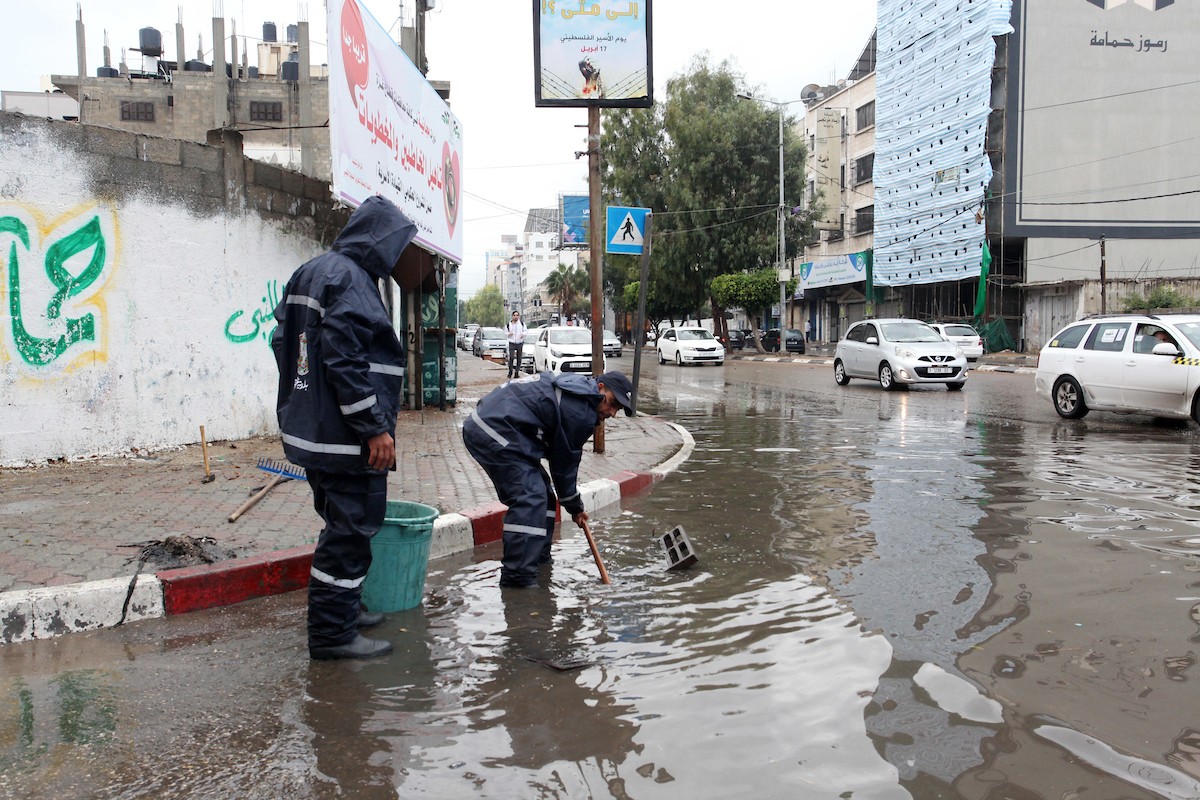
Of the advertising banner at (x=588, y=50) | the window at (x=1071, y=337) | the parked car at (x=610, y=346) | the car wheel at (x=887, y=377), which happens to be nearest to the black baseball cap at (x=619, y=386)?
the advertising banner at (x=588, y=50)

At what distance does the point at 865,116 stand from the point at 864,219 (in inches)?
198

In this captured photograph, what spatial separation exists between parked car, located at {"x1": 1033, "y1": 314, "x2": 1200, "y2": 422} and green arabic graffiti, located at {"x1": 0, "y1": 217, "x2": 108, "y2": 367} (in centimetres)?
1160

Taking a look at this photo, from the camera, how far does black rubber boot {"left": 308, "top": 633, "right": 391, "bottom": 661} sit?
3.67m

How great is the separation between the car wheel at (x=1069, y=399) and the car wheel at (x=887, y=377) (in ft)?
19.2

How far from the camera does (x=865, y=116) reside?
45.0m

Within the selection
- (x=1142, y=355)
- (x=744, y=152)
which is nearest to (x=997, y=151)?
(x=744, y=152)

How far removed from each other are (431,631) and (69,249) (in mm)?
5179

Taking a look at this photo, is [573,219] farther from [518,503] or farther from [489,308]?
[489,308]

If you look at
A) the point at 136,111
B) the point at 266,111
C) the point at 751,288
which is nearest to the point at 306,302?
the point at 751,288

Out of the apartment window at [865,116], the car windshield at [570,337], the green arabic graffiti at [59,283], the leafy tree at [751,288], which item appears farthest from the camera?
the apartment window at [865,116]

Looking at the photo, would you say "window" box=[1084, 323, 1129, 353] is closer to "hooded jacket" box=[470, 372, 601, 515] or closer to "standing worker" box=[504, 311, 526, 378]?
"hooded jacket" box=[470, 372, 601, 515]

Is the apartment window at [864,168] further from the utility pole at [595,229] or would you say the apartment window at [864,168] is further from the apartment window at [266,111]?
the utility pole at [595,229]

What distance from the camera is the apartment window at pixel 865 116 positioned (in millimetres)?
44188

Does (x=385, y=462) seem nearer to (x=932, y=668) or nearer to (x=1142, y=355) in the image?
(x=932, y=668)
